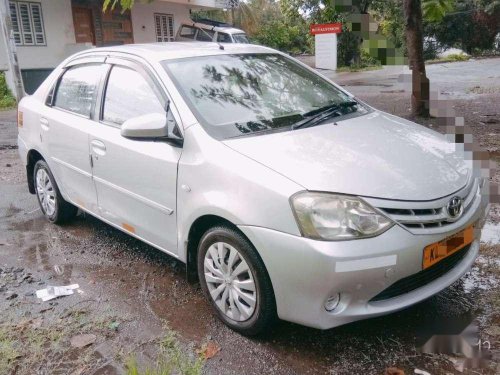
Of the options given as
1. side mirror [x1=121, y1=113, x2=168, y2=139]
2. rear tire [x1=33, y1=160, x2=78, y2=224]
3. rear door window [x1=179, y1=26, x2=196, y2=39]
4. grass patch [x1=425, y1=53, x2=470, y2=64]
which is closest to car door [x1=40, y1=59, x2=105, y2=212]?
rear tire [x1=33, y1=160, x2=78, y2=224]

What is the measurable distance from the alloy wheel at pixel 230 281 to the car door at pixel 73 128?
5.02 feet

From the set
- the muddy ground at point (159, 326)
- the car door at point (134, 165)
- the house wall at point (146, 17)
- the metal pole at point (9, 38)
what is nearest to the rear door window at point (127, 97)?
the car door at point (134, 165)

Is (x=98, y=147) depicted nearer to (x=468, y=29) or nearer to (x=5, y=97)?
(x=5, y=97)

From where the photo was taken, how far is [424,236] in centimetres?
257

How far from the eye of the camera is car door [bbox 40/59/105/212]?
161 inches

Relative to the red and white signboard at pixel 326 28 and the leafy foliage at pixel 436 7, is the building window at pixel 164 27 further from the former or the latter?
the leafy foliage at pixel 436 7

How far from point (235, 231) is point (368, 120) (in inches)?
55.2

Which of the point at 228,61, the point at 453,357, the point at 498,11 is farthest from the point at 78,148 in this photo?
the point at 498,11

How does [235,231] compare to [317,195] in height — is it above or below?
below

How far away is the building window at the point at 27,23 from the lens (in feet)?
52.9

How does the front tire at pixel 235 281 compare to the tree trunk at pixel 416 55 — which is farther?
the tree trunk at pixel 416 55

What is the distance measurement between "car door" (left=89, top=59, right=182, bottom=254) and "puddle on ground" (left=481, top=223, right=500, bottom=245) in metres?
2.56

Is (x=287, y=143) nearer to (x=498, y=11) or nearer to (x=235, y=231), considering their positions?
(x=235, y=231)

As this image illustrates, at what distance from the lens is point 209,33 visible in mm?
19547
